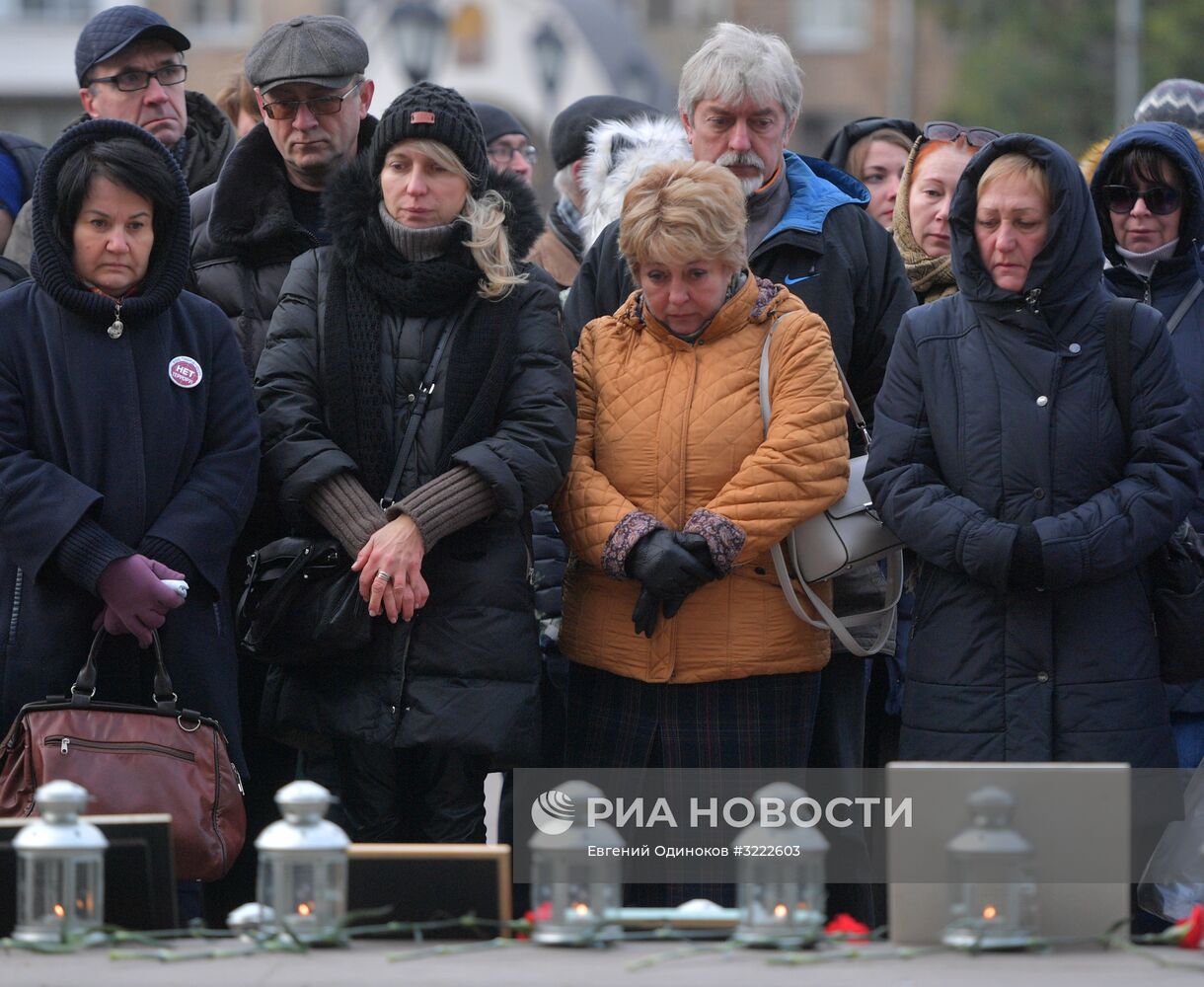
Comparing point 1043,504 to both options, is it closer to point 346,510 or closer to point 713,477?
point 713,477

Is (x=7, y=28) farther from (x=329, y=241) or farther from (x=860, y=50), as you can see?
(x=329, y=241)

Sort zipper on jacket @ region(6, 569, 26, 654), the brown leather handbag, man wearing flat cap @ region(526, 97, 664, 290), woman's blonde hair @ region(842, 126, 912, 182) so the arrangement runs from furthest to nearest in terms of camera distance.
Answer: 1. man wearing flat cap @ region(526, 97, 664, 290)
2. woman's blonde hair @ region(842, 126, 912, 182)
3. zipper on jacket @ region(6, 569, 26, 654)
4. the brown leather handbag

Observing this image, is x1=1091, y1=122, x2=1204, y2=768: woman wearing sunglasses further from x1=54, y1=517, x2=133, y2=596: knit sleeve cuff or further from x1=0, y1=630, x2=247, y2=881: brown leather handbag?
x1=54, y1=517, x2=133, y2=596: knit sleeve cuff

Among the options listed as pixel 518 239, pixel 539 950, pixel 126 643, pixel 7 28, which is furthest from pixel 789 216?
pixel 7 28

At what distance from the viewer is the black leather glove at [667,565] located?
14.8 feet

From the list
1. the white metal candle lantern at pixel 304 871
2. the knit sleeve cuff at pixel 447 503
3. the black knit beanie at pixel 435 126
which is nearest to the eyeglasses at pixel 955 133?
the black knit beanie at pixel 435 126

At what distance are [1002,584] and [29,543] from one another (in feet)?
6.74

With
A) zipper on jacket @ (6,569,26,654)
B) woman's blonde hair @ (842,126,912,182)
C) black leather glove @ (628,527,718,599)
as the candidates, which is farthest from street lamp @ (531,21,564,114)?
zipper on jacket @ (6,569,26,654)

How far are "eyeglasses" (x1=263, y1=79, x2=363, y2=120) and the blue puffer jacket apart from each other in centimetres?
162

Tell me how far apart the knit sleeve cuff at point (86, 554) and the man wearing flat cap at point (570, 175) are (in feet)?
8.00

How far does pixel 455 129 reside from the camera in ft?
15.7


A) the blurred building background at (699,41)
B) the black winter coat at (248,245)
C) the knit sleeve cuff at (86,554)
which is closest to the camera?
the knit sleeve cuff at (86,554)

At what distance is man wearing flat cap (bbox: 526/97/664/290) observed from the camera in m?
6.73

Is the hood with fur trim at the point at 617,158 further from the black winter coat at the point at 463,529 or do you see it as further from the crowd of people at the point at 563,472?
the black winter coat at the point at 463,529
